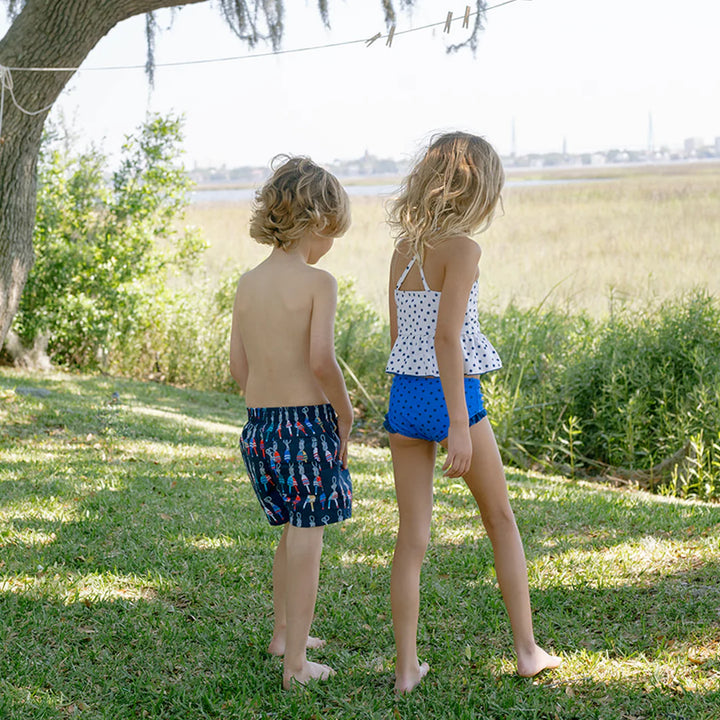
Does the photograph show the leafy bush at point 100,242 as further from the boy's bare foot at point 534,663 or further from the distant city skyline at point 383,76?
the boy's bare foot at point 534,663

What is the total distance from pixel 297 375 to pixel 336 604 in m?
1.01

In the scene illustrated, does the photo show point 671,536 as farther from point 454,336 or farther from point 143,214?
point 143,214

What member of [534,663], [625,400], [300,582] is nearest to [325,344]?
[300,582]

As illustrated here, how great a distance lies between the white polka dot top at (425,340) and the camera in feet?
6.53

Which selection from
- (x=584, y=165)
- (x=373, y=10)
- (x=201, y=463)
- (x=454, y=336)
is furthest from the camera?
(x=584, y=165)

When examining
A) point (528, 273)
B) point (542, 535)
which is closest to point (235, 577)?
point (542, 535)

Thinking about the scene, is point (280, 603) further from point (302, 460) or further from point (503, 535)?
point (503, 535)

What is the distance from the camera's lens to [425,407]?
199 cm

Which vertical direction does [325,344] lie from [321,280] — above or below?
below

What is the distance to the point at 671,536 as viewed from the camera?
3.34 metres

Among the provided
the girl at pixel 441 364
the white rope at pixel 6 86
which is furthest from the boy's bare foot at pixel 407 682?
the white rope at pixel 6 86

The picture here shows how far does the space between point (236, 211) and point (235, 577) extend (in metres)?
13.8

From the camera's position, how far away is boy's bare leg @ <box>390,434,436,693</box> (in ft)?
6.75

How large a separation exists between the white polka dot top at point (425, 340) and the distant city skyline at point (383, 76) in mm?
401
